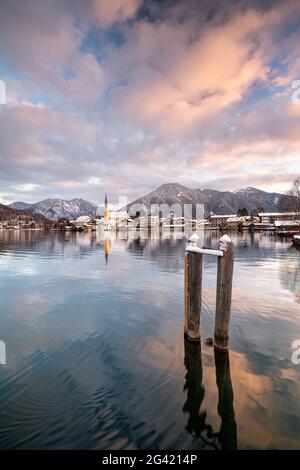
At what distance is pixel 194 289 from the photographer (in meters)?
7.48

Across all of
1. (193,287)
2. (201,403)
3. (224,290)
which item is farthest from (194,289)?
(201,403)

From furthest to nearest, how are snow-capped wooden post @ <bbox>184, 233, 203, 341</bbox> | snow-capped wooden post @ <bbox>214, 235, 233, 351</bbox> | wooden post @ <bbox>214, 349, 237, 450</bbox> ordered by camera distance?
snow-capped wooden post @ <bbox>184, 233, 203, 341</bbox> → snow-capped wooden post @ <bbox>214, 235, 233, 351</bbox> → wooden post @ <bbox>214, 349, 237, 450</bbox>

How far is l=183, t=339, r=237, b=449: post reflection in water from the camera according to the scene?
4305mm

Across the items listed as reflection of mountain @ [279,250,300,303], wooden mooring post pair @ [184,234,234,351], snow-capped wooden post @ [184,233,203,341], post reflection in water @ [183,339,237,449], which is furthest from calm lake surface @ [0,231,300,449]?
reflection of mountain @ [279,250,300,303]

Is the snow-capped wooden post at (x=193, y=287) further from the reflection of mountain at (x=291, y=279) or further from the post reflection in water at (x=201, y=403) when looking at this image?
the reflection of mountain at (x=291, y=279)

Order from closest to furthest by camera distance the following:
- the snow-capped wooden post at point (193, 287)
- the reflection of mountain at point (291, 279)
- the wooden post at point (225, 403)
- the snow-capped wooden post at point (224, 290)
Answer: the wooden post at point (225, 403) < the snow-capped wooden post at point (224, 290) < the snow-capped wooden post at point (193, 287) < the reflection of mountain at point (291, 279)

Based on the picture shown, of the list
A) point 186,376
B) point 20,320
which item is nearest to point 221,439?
point 186,376

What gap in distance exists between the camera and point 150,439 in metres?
4.21

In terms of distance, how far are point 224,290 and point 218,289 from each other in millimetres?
194

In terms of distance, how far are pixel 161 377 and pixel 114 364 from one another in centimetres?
140

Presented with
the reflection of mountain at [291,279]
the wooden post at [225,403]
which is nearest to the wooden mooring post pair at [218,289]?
the wooden post at [225,403]

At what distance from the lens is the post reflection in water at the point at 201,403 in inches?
169

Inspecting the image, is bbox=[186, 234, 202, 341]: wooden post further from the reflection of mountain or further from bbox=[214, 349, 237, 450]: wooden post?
the reflection of mountain
